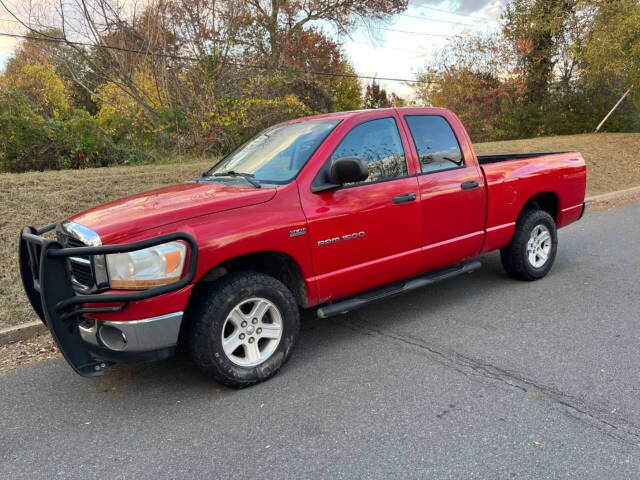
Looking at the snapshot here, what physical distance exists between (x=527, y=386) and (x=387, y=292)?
1.33 meters

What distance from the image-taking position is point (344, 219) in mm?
3916

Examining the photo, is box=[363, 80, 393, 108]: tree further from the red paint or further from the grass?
the red paint

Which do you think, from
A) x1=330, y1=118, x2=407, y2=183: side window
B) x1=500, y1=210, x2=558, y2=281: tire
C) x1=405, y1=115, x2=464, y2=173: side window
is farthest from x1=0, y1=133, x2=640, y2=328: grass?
x1=500, y1=210, x2=558, y2=281: tire

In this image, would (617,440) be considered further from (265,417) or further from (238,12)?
(238,12)

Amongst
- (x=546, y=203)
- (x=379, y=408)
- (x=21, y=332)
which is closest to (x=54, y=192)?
(x=21, y=332)

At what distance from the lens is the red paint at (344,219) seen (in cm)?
330

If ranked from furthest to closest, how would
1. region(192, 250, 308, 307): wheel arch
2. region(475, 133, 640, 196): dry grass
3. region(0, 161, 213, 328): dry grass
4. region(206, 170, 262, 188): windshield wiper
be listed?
region(475, 133, 640, 196): dry grass → region(0, 161, 213, 328): dry grass → region(206, 170, 262, 188): windshield wiper → region(192, 250, 308, 307): wheel arch

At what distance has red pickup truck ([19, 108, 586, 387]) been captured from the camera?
3.11 metres

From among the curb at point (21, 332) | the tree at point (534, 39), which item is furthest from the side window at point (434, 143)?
the tree at point (534, 39)

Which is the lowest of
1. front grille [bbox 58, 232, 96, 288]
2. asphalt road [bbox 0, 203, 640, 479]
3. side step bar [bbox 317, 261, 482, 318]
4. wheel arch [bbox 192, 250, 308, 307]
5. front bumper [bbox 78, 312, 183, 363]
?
asphalt road [bbox 0, 203, 640, 479]

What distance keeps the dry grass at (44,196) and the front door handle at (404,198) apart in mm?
3541

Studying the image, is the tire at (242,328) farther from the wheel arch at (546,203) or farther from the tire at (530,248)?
the wheel arch at (546,203)

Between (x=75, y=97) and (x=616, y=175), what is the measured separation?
78.8 feet

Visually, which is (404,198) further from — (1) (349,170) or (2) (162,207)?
(2) (162,207)
